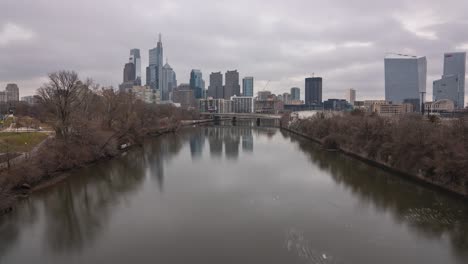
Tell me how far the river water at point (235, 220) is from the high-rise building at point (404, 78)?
335 ft

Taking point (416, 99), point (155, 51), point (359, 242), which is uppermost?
point (155, 51)

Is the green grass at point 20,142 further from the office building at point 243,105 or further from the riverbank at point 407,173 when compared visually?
the office building at point 243,105

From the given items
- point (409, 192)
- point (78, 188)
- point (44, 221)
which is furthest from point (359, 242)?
point (78, 188)

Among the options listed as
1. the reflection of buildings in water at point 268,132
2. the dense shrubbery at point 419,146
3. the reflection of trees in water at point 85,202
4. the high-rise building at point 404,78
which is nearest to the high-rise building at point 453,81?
the high-rise building at point 404,78

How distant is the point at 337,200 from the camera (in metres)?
14.7

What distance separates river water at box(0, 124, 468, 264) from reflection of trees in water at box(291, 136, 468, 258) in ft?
0.15

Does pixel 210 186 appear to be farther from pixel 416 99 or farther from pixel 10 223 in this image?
pixel 416 99

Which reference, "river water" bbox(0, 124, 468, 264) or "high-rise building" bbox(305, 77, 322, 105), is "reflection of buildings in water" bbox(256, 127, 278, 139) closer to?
"river water" bbox(0, 124, 468, 264)

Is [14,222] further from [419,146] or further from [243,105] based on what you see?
[243,105]

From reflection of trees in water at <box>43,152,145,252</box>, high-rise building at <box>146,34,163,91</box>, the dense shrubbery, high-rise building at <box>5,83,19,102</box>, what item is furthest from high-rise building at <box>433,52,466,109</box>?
high-rise building at <box>146,34,163,91</box>

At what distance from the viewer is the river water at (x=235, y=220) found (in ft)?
30.5

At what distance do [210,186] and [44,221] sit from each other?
24.1ft

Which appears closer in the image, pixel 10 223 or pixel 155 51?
pixel 10 223

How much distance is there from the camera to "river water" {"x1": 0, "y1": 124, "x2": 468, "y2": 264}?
9297 mm
